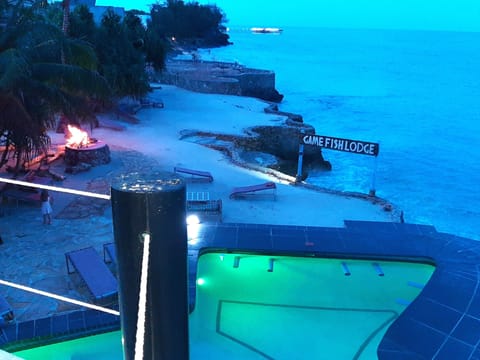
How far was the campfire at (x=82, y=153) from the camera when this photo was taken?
571 inches

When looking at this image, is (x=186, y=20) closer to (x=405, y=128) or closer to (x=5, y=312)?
(x=405, y=128)

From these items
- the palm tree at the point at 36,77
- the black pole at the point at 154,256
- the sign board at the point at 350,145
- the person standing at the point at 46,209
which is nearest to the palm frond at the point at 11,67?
the palm tree at the point at 36,77

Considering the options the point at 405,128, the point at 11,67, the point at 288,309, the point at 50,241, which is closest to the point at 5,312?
the point at 50,241

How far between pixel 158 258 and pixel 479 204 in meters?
27.2

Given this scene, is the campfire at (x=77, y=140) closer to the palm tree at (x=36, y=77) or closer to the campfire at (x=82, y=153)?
the campfire at (x=82, y=153)

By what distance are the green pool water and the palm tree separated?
5.10 meters

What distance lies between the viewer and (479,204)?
2558 cm

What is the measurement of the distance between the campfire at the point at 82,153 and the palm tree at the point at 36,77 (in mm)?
3462

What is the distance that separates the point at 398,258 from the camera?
7.60 meters

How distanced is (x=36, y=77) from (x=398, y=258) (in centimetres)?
819

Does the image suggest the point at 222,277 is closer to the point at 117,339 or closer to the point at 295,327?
the point at 295,327

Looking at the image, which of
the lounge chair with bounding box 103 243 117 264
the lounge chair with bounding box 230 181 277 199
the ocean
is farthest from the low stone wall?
the lounge chair with bounding box 103 243 117 264

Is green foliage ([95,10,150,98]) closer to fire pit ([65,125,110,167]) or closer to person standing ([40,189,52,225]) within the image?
fire pit ([65,125,110,167])

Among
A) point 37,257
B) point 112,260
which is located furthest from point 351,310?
point 37,257
